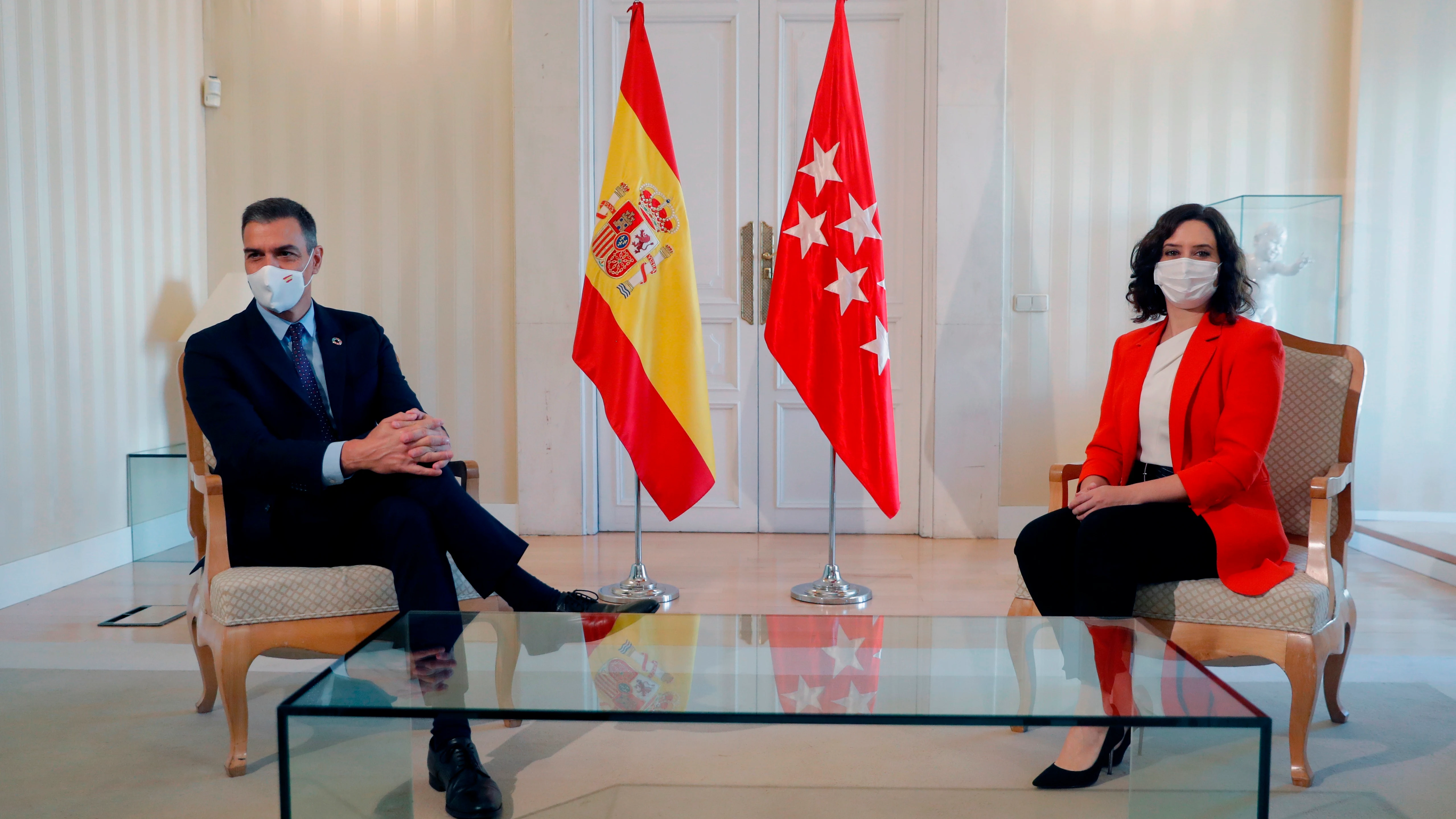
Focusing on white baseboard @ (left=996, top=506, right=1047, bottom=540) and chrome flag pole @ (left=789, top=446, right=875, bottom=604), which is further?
white baseboard @ (left=996, top=506, right=1047, bottom=540)

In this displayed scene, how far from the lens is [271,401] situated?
227cm

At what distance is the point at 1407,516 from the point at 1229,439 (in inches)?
118

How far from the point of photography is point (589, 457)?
182 inches

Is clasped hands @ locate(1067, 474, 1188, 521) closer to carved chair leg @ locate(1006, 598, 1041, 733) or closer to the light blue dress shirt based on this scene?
carved chair leg @ locate(1006, 598, 1041, 733)

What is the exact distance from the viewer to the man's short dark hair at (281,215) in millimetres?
2344

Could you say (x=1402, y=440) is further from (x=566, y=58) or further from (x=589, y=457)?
(x=566, y=58)

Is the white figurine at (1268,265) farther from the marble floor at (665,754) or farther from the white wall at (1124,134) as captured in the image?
the marble floor at (665,754)

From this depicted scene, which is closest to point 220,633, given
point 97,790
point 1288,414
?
point 97,790

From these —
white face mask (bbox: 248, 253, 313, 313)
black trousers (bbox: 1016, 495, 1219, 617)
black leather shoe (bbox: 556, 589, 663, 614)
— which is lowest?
black leather shoe (bbox: 556, 589, 663, 614)

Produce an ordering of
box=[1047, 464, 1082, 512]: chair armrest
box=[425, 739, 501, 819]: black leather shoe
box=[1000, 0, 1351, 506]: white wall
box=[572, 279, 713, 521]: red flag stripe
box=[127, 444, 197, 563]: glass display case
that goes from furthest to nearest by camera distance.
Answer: box=[1000, 0, 1351, 506]: white wall
box=[127, 444, 197, 563]: glass display case
box=[572, 279, 713, 521]: red flag stripe
box=[1047, 464, 1082, 512]: chair armrest
box=[425, 739, 501, 819]: black leather shoe

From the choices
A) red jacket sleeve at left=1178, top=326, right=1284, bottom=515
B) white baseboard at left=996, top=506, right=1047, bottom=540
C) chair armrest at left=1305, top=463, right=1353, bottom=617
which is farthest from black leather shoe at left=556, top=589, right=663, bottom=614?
white baseboard at left=996, top=506, right=1047, bottom=540

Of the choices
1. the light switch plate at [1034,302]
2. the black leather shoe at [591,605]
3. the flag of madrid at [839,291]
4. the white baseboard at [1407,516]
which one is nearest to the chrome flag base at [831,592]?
the flag of madrid at [839,291]

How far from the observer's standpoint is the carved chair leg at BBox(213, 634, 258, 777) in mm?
1970

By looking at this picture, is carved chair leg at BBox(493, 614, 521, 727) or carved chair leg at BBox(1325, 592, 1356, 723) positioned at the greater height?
carved chair leg at BBox(493, 614, 521, 727)
